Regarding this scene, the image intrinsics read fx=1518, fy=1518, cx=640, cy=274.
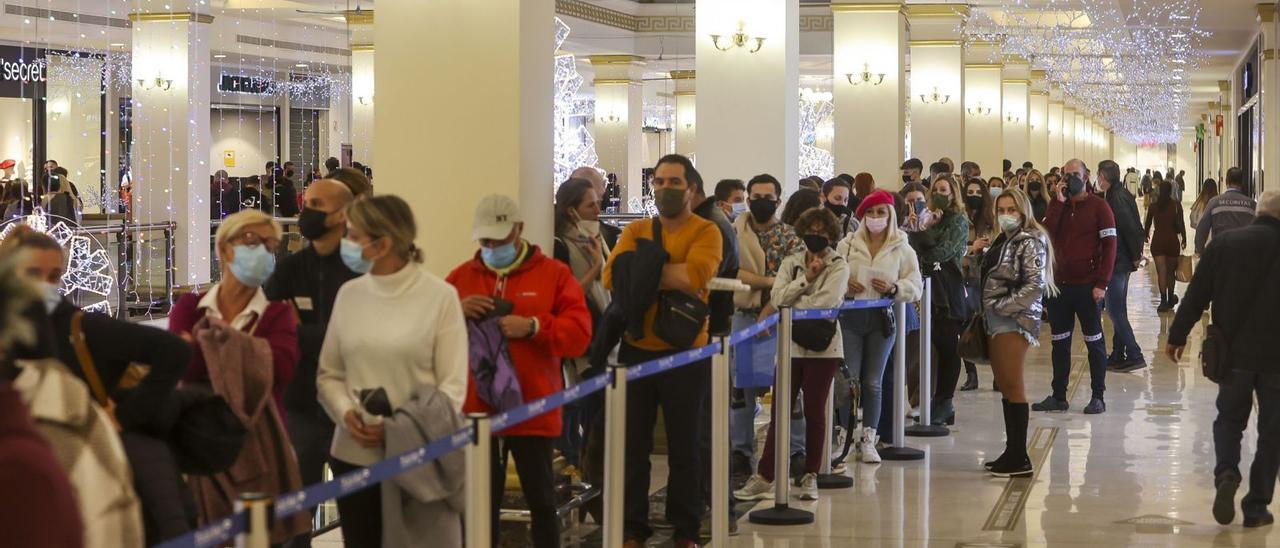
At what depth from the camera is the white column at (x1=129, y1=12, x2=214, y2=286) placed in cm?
1872

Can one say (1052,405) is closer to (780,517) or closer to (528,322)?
(780,517)

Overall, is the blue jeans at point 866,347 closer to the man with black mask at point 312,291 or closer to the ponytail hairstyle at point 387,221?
the man with black mask at point 312,291

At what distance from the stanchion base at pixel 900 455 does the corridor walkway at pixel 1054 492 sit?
0.10 metres

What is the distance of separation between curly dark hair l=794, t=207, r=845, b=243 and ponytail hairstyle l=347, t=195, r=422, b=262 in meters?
3.21

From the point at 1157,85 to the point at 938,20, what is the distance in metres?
16.2

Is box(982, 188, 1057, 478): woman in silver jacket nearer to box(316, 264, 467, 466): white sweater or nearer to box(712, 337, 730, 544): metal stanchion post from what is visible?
box(712, 337, 730, 544): metal stanchion post

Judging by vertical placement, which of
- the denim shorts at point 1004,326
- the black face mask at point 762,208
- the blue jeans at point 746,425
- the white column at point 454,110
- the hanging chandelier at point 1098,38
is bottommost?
the blue jeans at point 746,425

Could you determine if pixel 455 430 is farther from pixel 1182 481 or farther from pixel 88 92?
pixel 88 92

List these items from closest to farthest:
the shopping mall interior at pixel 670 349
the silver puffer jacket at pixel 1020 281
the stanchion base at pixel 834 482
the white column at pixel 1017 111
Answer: the shopping mall interior at pixel 670 349 < the stanchion base at pixel 834 482 < the silver puffer jacket at pixel 1020 281 < the white column at pixel 1017 111

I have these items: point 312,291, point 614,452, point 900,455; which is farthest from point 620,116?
point 614,452

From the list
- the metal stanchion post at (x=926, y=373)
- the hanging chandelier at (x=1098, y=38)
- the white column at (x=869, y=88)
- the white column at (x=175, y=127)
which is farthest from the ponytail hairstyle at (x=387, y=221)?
the hanging chandelier at (x=1098, y=38)

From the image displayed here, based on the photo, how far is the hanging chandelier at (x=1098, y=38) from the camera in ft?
69.1

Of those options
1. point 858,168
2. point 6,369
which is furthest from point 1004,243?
point 858,168

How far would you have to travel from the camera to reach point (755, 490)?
7477 mm
